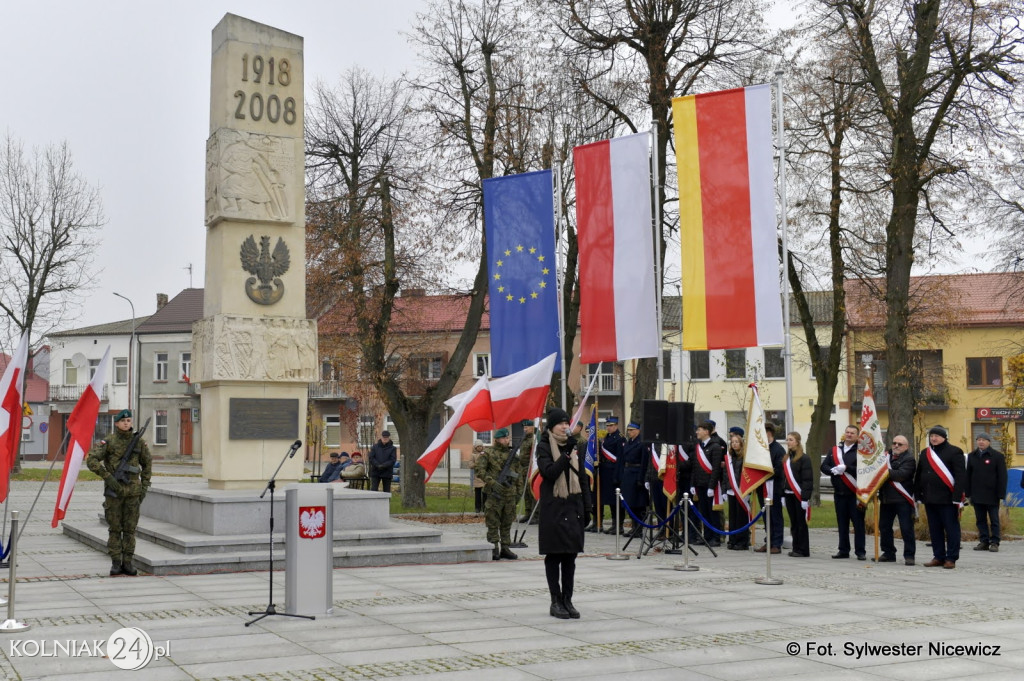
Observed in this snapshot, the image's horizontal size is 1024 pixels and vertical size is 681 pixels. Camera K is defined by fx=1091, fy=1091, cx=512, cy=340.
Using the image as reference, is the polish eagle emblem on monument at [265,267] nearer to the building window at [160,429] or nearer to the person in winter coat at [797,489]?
the person in winter coat at [797,489]

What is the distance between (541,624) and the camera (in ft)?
32.3

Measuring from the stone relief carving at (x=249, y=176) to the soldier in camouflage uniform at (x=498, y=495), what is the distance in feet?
17.1

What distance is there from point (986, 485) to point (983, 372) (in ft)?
123

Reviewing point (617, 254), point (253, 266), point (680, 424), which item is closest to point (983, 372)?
point (617, 254)

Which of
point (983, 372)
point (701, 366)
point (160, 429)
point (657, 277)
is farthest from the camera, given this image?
point (160, 429)

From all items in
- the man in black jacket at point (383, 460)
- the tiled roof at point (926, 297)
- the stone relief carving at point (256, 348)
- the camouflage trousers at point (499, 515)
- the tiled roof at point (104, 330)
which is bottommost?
the camouflage trousers at point (499, 515)

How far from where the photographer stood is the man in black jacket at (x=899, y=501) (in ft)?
50.6

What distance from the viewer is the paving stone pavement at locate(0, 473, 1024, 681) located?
793 centimetres

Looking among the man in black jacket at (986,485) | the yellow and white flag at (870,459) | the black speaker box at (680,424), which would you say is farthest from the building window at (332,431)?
the black speaker box at (680,424)

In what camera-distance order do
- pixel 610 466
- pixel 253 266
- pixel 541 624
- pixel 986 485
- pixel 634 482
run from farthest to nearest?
pixel 610 466, pixel 634 482, pixel 986 485, pixel 253 266, pixel 541 624

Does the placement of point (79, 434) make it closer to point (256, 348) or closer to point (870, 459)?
point (256, 348)

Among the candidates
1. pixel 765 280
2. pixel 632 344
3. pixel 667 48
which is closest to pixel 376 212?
pixel 667 48

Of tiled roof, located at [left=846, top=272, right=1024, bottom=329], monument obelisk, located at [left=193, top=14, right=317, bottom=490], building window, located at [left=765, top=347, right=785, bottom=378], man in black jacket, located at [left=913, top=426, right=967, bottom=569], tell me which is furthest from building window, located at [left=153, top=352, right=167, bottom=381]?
man in black jacket, located at [left=913, top=426, right=967, bottom=569]

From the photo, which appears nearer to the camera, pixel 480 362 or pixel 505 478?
pixel 505 478
